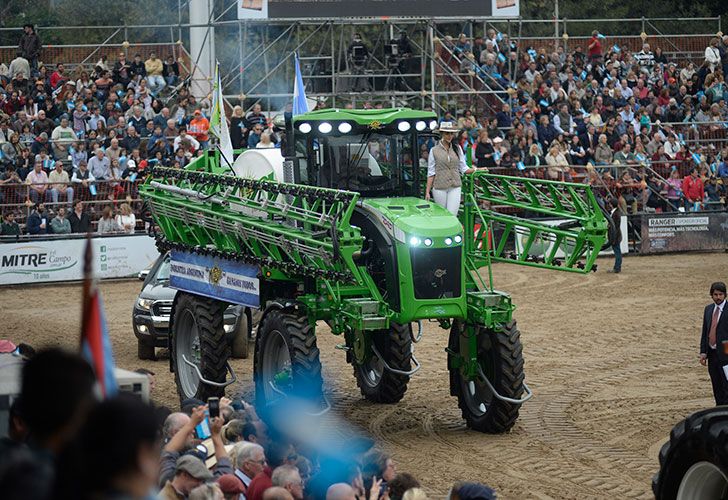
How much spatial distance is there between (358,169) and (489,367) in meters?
2.58

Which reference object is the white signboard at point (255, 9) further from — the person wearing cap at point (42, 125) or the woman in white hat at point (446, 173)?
the woman in white hat at point (446, 173)

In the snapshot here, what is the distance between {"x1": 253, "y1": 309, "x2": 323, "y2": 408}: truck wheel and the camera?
12859 millimetres

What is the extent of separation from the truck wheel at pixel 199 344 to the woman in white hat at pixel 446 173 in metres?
2.82

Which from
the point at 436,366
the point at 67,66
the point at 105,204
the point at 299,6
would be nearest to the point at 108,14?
the point at 67,66

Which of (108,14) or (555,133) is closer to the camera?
(555,133)

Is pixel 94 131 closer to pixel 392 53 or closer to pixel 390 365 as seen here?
pixel 392 53

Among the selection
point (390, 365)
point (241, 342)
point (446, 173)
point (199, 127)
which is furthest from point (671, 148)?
point (446, 173)

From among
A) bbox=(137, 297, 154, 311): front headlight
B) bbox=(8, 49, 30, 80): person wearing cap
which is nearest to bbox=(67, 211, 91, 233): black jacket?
bbox=(8, 49, 30, 80): person wearing cap

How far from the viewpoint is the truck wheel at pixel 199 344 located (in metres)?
14.7

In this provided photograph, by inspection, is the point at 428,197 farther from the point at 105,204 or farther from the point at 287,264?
the point at 105,204

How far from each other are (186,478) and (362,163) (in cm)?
745

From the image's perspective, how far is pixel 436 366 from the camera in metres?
17.7

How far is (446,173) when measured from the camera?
1436 cm

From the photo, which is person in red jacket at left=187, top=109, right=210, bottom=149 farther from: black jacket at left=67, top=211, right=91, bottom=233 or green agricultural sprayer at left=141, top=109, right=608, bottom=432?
green agricultural sprayer at left=141, top=109, right=608, bottom=432
